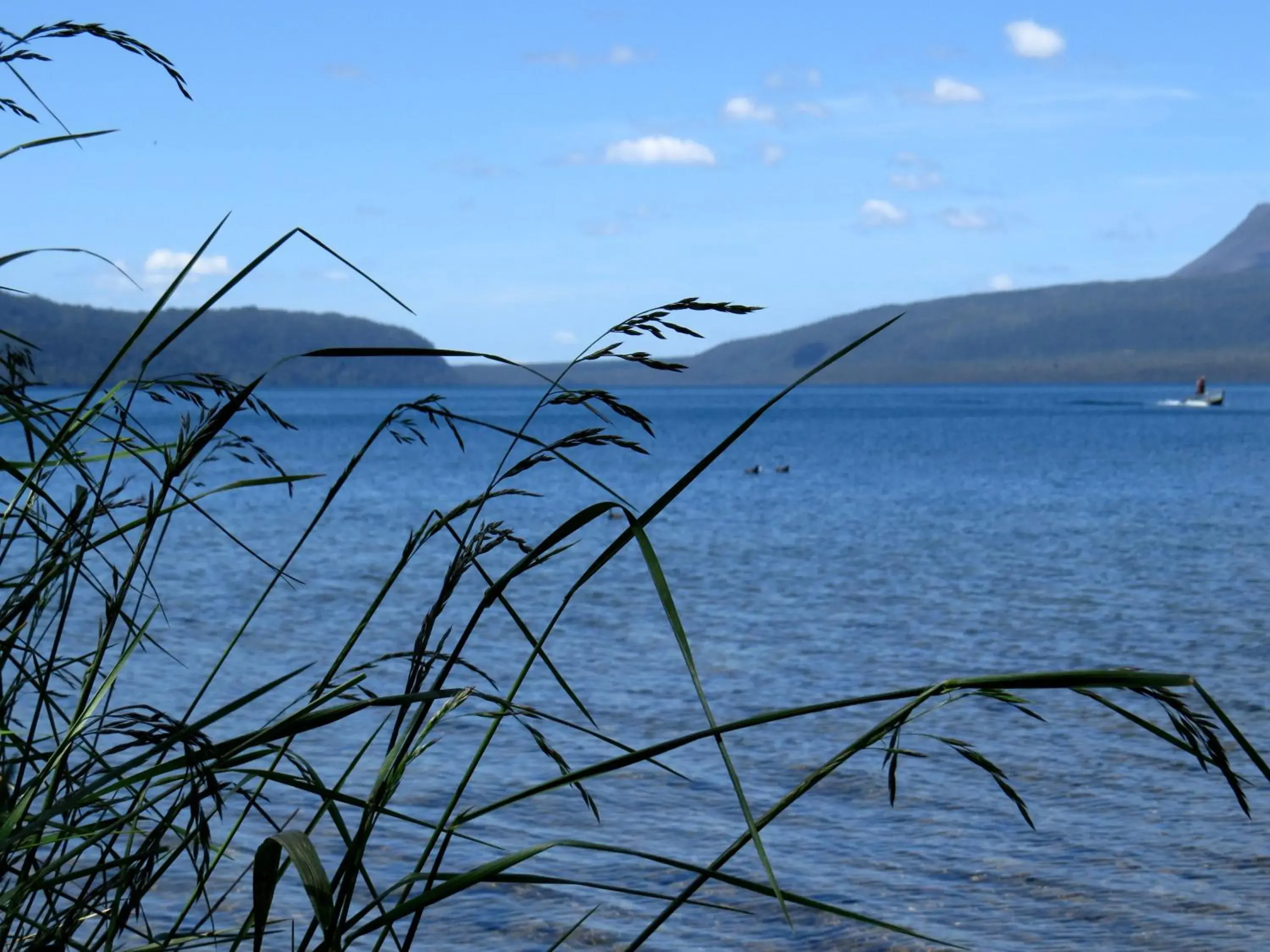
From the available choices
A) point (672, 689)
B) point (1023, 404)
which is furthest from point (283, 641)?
point (1023, 404)

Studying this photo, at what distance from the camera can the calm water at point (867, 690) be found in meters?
5.88

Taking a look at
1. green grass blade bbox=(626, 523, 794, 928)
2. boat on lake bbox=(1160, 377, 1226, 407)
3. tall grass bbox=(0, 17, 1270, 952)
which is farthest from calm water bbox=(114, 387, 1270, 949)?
boat on lake bbox=(1160, 377, 1226, 407)

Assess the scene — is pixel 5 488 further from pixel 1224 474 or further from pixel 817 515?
pixel 1224 474

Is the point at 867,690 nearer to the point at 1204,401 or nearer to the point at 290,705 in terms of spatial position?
the point at 290,705

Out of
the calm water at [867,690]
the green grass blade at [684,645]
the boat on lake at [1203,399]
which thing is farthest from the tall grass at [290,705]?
the boat on lake at [1203,399]

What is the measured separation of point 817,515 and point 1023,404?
487 ft

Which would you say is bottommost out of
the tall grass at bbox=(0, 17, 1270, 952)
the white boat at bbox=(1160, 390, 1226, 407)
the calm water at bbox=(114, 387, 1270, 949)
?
the calm water at bbox=(114, 387, 1270, 949)

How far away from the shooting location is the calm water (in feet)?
19.3

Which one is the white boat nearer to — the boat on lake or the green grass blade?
the boat on lake

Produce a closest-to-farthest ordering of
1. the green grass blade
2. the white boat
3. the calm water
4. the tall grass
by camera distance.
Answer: the green grass blade < the tall grass < the calm water < the white boat

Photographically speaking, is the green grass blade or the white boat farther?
the white boat

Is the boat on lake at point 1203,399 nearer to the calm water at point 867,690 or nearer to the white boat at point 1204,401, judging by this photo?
the white boat at point 1204,401

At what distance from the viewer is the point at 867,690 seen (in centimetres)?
1062

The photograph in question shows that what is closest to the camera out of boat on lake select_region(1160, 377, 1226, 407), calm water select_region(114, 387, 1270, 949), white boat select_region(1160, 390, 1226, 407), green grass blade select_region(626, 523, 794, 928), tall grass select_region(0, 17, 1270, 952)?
green grass blade select_region(626, 523, 794, 928)
